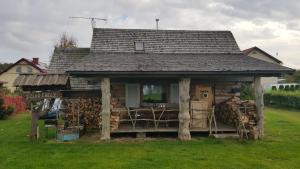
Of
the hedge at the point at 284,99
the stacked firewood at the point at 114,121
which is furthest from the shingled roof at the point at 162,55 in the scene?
the hedge at the point at 284,99

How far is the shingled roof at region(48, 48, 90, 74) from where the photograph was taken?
59.6ft

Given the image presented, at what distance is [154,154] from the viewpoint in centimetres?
1188

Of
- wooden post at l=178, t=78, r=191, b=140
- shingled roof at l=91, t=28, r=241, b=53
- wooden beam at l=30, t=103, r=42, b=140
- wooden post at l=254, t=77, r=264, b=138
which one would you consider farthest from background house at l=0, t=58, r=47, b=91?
wooden post at l=254, t=77, r=264, b=138

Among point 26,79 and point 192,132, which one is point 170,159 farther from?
point 26,79

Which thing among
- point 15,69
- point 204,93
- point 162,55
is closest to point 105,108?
point 162,55

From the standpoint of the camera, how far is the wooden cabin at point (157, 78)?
14.2 meters

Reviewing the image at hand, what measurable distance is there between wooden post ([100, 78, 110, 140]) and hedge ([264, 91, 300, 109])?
20.9 meters

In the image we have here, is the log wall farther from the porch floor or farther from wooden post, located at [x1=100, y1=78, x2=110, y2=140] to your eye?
wooden post, located at [x1=100, y1=78, x2=110, y2=140]

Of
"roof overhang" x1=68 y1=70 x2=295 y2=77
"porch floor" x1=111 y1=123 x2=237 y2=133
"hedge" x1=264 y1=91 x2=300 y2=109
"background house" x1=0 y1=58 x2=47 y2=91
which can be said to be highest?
"background house" x1=0 y1=58 x2=47 y2=91

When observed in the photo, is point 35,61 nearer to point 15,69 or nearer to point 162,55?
point 15,69

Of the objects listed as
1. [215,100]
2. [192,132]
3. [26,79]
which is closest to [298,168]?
[192,132]

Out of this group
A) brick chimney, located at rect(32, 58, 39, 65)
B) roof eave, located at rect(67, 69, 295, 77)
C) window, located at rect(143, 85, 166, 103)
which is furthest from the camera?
brick chimney, located at rect(32, 58, 39, 65)

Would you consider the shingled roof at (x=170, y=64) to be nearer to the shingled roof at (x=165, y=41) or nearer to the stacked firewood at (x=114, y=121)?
the shingled roof at (x=165, y=41)

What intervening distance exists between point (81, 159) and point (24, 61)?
41.9 m
